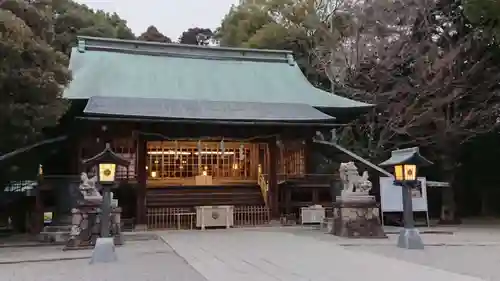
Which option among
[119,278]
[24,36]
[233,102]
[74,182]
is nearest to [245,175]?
[233,102]

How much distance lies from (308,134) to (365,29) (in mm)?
5330

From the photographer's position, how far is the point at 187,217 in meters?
14.0

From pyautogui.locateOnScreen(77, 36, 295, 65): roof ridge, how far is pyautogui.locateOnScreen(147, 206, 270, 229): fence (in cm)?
628

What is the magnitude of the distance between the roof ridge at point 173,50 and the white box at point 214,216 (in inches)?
269

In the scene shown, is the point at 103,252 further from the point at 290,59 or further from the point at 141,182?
the point at 290,59

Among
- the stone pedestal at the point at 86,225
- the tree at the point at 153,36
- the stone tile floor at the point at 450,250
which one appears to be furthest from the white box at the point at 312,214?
the tree at the point at 153,36

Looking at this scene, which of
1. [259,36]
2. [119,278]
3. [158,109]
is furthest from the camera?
[259,36]

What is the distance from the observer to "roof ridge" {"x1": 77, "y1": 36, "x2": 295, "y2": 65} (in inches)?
669

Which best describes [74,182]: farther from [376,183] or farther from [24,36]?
[376,183]

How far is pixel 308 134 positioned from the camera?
14.5 metres

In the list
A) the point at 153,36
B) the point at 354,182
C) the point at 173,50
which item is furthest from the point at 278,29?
the point at 153,36

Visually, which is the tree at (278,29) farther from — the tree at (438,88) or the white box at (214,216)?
the white box at (214,216)

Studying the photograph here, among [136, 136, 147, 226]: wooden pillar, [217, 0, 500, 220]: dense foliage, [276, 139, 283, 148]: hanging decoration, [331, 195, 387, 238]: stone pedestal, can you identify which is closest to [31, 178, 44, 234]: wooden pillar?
[136, 136, 147, 226]: wooden pillar

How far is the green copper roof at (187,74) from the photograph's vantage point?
586 inches
